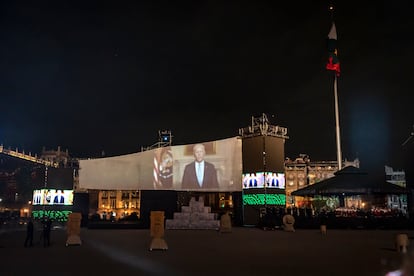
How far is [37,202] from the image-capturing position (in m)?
46.6

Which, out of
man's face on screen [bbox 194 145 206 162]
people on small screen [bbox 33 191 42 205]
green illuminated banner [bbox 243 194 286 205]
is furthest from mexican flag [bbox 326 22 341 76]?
people on small screen [bbox 33 191 42 205]

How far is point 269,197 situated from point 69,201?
2215 cm

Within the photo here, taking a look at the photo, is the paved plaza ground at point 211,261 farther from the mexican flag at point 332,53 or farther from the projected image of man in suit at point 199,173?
the mexican flag at point 332,53

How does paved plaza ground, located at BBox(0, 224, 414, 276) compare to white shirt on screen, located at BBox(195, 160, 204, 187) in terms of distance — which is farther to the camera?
white shirt on screen, located at BBox(195, 160, 204, 187)

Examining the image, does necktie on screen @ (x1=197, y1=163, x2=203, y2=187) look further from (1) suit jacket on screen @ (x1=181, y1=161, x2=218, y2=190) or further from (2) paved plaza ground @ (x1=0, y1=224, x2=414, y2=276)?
(2) paved plaza ground @ (x1=0, y1=224, x2=414, y2=276)

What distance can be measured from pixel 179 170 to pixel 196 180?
7.53 feet

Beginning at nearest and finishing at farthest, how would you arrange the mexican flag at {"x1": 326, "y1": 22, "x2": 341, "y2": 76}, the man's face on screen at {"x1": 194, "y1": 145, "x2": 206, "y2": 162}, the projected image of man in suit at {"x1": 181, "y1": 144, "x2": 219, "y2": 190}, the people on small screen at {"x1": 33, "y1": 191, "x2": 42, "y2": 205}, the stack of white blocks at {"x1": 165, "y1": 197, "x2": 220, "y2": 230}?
the stack of white blocks at {"x1": 165, "y1": 197, "x2": 220, "y2": 230} → the mexican flag at {"x1": 326, "y1": 22, "x2": 341, "y2": 76} → the people on small screen at {"x1": 33, "y1": 191, "x2": 42, "y2": 205} → the projected image of man in suit at {"x1": 181, "y1": 144, "x2": 219, "y2": 190} → the man's face on screen at {"x1": 194, "y1": 145, "x2": 206, "y2": 162}

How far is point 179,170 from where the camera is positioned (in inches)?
1860

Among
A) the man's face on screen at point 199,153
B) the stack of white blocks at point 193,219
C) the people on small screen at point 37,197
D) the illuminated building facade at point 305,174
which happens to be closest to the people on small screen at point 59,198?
the people on small screen at point 37,197

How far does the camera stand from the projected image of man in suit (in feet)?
153

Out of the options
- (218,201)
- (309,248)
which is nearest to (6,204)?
(218,201)

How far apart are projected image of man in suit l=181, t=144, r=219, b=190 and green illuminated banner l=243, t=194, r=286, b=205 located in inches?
147

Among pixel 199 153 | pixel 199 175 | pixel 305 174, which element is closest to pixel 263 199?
pixel 199 175

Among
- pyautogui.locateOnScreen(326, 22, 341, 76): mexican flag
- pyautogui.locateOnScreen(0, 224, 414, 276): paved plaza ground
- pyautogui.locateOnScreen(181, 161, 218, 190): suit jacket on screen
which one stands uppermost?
pyautogui.locateOnScreen(326, 22, 341, 76): mexican flag
